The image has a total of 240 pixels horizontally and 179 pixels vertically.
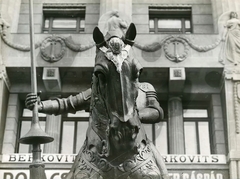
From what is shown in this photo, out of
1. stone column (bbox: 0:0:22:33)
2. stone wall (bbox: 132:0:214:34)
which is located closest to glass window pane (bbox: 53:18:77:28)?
stone column (bbox: 0:0:22:33)

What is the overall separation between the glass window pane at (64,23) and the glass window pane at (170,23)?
15.2ft

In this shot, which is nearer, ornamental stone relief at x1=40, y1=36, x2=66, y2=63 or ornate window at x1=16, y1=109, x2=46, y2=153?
ornamental stone relief at x1=40, y1=36, x2=66, y2=63

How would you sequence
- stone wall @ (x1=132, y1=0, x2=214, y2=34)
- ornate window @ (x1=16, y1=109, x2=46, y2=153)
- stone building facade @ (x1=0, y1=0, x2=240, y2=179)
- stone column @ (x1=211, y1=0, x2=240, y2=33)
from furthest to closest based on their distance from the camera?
1. stone wall @ (x1=132, y1=0, x2=214, y2=34)
2. stone column @ (x1=211, y1=0, x2=240, y2=33)
3. ornate window @ (x1=16, y1=109, x2=46, y2=153)
4. stone building facade @ (x1=0, y1=0, x2=240, y2=179)

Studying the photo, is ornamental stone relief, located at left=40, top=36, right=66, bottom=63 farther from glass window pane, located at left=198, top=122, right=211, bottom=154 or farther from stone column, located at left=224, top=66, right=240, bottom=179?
stone column, located at left=224, top=66, right=240, bottom=179

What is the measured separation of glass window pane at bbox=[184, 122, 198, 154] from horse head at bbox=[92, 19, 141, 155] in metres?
16.2

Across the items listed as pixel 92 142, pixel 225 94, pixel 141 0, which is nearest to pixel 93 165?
pixel 92 142

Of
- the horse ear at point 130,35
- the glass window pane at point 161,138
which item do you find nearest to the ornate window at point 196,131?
the glass window pane at point 161,138

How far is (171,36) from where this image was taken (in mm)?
20094

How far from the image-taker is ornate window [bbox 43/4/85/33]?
76.9ft

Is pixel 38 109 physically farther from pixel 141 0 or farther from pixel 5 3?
pixel 141 0

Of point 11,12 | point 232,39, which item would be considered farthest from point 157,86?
point 11,12

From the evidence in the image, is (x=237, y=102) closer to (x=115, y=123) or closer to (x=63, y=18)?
(x=63, y=18)

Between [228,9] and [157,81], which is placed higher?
[228,9]

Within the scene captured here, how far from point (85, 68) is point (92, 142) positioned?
14922 mm
